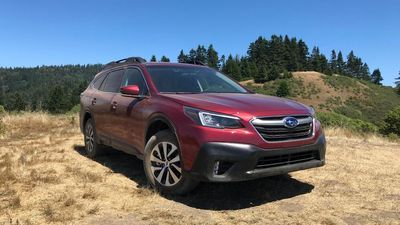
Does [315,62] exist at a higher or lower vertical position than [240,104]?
higher

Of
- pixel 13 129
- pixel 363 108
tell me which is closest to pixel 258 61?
pixel 363 108

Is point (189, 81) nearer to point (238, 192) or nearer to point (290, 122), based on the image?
point (238, 192)

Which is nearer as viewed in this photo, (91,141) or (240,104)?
(240,104)

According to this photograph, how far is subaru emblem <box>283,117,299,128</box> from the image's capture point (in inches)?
197

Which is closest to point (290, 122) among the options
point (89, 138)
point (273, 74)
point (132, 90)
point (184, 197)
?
point (184, 197)

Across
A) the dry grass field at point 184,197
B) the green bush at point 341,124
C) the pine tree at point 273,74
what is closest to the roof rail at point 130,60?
the dry grass field at point 184,197

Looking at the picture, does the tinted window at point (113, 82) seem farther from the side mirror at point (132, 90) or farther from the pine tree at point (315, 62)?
the pine tree at point (315, 62)

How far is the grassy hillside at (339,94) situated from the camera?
287 ft

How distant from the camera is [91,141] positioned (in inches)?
319

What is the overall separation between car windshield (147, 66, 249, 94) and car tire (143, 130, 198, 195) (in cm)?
81

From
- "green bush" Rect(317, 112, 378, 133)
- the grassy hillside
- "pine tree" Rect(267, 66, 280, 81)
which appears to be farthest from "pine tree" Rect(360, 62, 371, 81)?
"green bush" Rect(317, 112, 378, 133)

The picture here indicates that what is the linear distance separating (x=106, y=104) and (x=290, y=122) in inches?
131

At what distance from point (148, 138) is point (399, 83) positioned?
152668 millimetres

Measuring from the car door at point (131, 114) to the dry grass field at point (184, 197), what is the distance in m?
0.55
